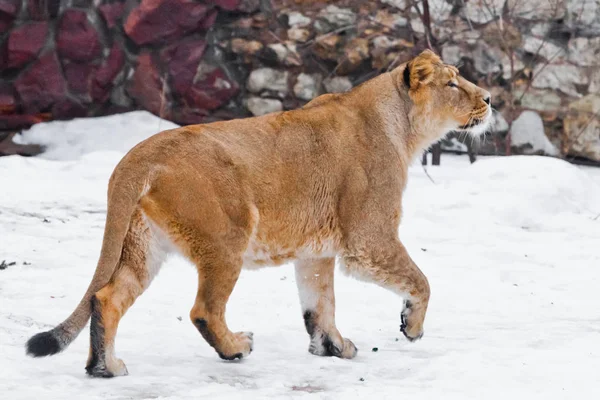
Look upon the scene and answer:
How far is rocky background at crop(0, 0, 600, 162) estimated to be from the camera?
33.1 feet

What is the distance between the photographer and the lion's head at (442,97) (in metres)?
5.35

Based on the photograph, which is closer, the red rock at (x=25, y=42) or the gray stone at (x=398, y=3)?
the red rock at (x=25, y=42)

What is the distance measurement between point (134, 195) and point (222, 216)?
399mm

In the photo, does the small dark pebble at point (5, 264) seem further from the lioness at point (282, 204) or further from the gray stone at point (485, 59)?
the gray stone at point (485, 59)

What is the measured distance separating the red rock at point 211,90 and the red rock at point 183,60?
0.09 metres

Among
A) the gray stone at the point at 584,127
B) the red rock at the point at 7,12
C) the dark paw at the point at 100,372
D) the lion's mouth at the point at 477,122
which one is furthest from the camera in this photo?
the red rock at the point at 7,12

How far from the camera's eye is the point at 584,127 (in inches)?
392

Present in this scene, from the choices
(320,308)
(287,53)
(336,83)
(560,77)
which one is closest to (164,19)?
(287,53)

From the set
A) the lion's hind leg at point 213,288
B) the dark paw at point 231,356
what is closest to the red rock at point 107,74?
the dark paw at point 231,356

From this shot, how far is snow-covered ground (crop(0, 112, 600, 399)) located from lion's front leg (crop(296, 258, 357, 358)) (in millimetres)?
105

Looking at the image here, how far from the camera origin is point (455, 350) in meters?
4.96

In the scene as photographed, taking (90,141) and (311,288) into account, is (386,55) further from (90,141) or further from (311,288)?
(311,288)

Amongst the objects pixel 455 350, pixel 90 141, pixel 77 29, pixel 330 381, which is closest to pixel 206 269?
pixel 330 381

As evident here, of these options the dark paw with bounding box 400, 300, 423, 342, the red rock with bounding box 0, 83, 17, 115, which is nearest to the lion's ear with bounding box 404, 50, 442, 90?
the dark paw with bounding box 400, 300, 423, 342
